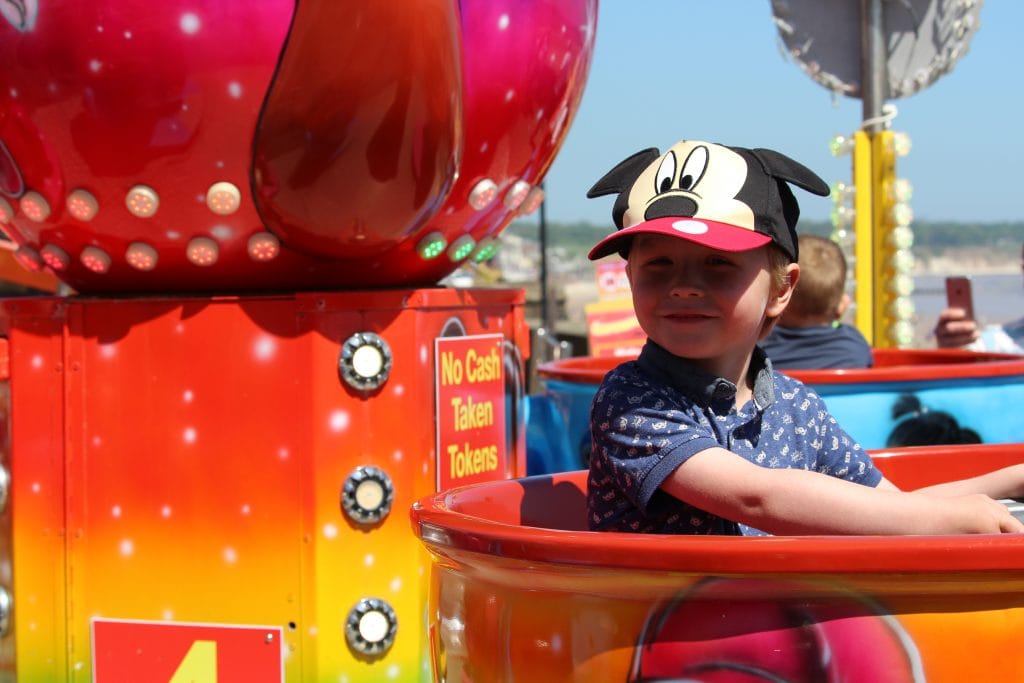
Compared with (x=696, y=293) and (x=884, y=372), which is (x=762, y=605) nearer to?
(x=696, y=293)

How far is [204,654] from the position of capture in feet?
8.38

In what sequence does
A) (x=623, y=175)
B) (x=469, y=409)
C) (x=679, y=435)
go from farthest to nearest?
(x=469, y=409) → (x=623, y=175) → (x=679, y=435)

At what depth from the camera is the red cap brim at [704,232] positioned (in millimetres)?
1786

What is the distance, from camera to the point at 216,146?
2.37 meters

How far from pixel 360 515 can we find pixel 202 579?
13.4 inches

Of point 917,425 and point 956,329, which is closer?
point 917,425

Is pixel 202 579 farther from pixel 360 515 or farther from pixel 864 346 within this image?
pixel 864 346

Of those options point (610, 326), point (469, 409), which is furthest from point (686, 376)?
point (610, 326)

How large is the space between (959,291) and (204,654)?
15.5 feet

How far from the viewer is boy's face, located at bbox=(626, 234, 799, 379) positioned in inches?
74.8

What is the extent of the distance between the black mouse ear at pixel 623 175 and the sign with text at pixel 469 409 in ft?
2.65

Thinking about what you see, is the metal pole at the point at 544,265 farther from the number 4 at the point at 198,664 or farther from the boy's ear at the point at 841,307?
the number 4 at the point at 198,664

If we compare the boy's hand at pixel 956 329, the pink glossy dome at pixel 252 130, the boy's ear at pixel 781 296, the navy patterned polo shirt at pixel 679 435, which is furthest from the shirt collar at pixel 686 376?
the boy's hand at pixel 956 329

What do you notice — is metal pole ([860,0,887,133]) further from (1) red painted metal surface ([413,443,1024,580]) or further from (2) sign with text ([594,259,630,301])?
(1) red painted metal surface ([413,443,1024,580])
